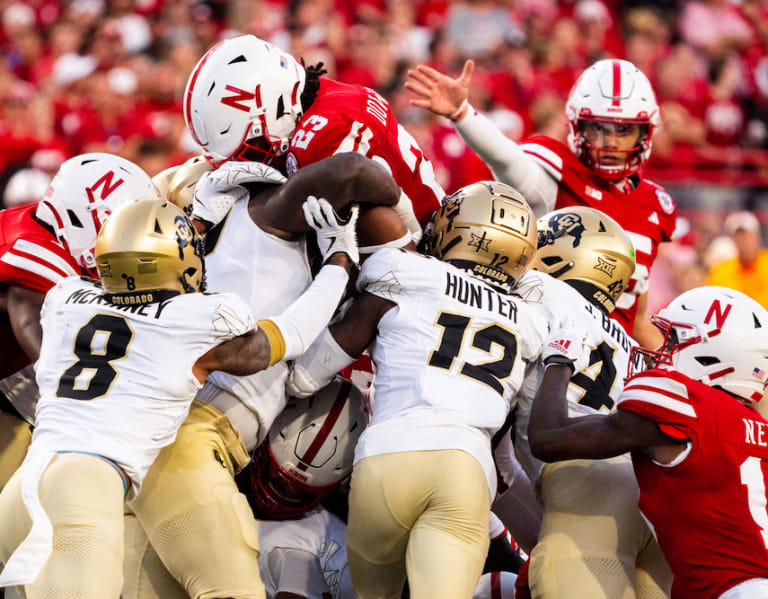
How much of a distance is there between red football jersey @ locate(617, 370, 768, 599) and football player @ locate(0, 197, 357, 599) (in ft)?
4.03

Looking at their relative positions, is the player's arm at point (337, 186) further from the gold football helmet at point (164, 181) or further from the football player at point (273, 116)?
the gold football helmet at point (164, 181)

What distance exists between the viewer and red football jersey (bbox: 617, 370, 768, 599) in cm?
332

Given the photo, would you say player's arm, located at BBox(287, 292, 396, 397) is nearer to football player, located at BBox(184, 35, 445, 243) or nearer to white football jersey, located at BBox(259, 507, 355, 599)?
football player, located at BBox(184, 35, 445, 243)

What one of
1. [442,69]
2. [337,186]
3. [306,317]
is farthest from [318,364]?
[442,69]

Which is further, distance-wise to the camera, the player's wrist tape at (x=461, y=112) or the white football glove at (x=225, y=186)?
the player's wrist tape at (x=461, y=112)

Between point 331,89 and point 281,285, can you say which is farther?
point 331,89

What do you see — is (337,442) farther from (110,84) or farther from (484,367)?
(110,84)

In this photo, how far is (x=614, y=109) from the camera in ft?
17.4

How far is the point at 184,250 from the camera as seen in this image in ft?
11.2

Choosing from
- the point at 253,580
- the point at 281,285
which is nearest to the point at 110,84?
the point at 281,285

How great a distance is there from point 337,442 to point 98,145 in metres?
6.40

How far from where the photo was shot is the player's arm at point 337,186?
363cm

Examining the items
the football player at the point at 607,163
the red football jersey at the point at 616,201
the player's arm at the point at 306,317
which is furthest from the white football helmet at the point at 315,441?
the red football jersey at the point at 616,201

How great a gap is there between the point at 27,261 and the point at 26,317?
23 centimetres
